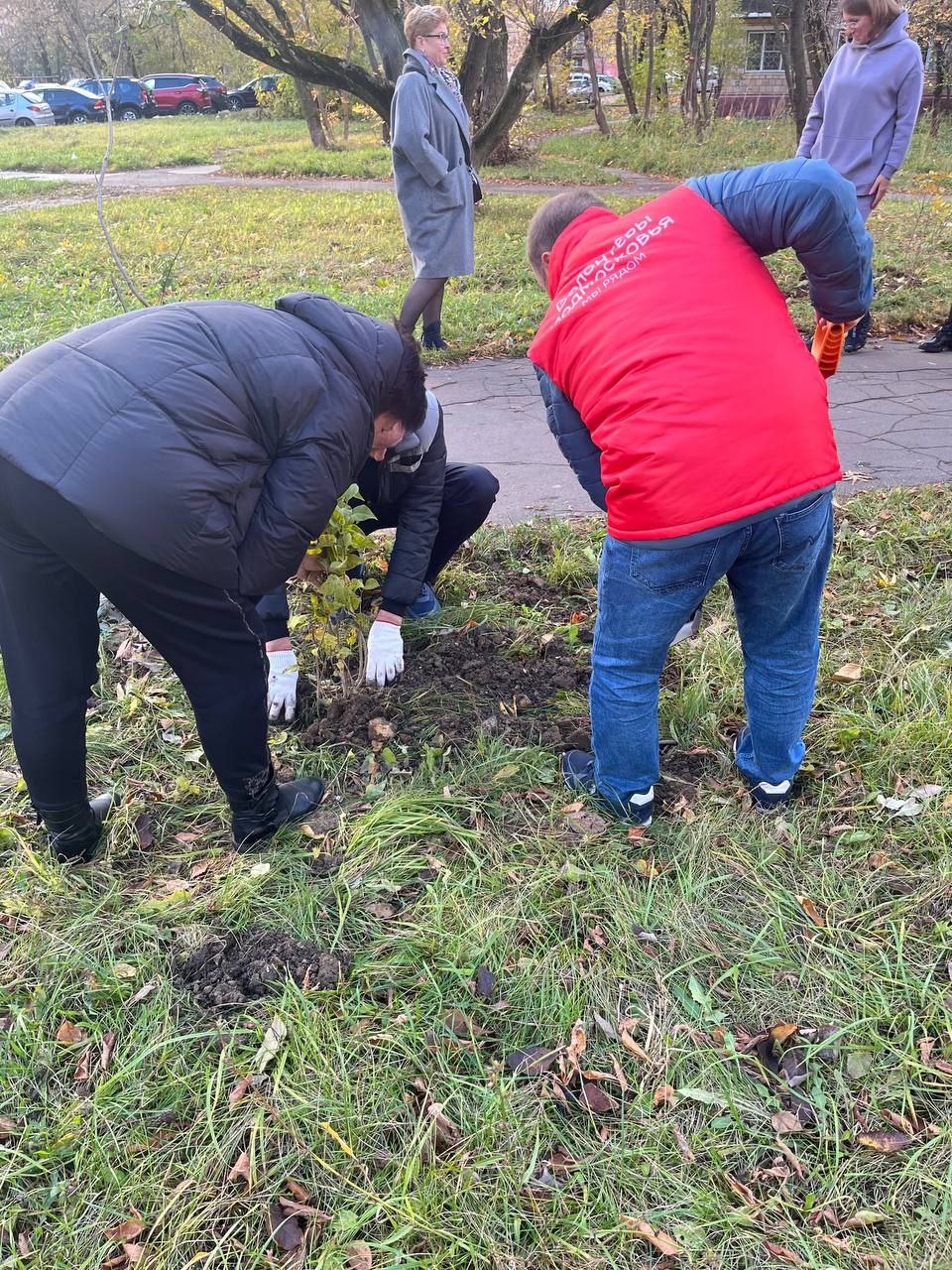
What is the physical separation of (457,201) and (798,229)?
4.23m

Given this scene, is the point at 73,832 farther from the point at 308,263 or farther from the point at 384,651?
the point at 308,263

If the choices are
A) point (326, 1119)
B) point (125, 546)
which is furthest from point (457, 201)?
point (326, 1119)

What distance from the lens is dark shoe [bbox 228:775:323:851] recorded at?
239 centimetres

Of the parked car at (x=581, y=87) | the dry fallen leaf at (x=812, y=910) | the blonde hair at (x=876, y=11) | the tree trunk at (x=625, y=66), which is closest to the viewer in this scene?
the dry fallen leaf at (x=812, y=910)

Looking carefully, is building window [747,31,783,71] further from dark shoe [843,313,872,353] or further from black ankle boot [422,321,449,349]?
black ankle boot [422,321,449,349]

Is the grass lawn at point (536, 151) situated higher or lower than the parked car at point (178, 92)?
lower

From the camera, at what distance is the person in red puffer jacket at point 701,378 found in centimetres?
190

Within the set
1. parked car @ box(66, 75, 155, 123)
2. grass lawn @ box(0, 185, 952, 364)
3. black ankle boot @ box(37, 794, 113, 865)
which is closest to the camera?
black ankle boot @ box(37, 794, 113, 865)

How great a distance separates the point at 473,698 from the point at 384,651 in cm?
33

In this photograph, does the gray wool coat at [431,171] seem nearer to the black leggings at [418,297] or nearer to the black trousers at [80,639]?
the black leggings at [418,297]

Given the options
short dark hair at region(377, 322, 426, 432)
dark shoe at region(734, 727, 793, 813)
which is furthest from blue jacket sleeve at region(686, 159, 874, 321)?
dark shoe at region(734, 727, 793, 813)

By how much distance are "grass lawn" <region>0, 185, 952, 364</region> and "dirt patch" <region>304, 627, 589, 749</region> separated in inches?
140

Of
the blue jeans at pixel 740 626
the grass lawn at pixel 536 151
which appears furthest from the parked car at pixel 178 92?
the blue jeans at pixel 740 626

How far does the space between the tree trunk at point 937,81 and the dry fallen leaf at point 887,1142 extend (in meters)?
19.1
